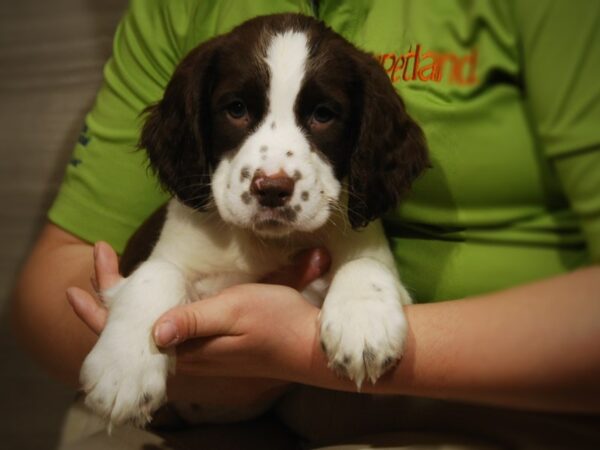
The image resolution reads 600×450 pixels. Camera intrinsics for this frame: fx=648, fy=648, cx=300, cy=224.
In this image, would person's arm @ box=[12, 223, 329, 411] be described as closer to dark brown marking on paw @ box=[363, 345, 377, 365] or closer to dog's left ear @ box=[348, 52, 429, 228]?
dog's left ear @ box=[348, 52, 429, 228]

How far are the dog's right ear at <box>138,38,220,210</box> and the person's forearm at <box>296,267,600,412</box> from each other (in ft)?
1.36

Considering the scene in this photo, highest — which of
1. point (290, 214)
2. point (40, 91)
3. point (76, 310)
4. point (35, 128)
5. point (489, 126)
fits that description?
point (489, 126)

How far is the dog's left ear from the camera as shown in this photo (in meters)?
1.27

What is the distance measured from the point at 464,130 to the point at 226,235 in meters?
0.53

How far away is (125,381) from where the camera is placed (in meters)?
1.07

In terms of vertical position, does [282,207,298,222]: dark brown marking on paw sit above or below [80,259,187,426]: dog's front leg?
above

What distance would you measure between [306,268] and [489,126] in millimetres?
458

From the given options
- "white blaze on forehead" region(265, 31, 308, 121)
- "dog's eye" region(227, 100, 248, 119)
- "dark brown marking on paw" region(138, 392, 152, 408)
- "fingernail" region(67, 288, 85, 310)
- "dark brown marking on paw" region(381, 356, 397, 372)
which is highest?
"white blaze on forehead" region(265, 31, 308, 121)

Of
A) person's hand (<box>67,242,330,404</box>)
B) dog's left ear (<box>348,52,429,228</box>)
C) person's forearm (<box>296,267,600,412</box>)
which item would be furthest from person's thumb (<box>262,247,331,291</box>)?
person's forearm (<box>296,267,600,412</box>)

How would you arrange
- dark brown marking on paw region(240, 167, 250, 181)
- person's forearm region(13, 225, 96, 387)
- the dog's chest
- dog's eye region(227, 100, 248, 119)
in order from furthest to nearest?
person's forearm region(13, 225, 96, 387)
the dog's chest
dog's eye region(227, 100, 248, 119)
dark brown marking on paw region(240, 167, 250, 181)

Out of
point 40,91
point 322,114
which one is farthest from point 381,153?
point 40,91

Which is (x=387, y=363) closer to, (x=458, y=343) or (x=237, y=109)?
(x=458, y=343)

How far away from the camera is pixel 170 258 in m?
1.34

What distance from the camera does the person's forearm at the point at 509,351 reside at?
1.07 metres
